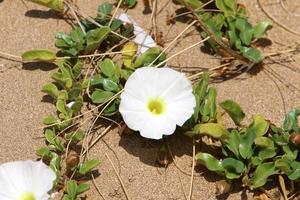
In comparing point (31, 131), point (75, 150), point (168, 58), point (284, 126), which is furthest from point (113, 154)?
point (284, 126)

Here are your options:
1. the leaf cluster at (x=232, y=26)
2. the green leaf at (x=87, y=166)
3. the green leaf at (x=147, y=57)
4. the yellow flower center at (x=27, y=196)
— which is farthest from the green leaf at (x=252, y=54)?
the yellow flower center at (x=27, y=196)

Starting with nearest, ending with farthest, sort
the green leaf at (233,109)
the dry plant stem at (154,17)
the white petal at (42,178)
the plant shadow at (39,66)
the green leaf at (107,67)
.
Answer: the white petal at (42,178) → the green leaf at (233,109) → the green leaf at (107,67) → the plant shadow at (39,66) → the dry plant stem at (154,17)

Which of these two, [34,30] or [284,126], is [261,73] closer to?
[284,126]

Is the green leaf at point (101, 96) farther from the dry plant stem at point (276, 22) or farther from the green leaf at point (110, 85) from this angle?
the dry plant stem at point (276, 22)

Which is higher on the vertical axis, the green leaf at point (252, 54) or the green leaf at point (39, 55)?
the green leaf at point (252, 54)

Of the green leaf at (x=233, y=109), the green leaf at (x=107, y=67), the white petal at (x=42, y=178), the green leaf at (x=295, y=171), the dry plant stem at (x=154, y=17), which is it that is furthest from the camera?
the dry plant stem at (x=154, y=17)

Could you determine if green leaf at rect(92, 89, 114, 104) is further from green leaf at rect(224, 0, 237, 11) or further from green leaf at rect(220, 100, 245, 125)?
green leaf at rect(224, 0, 237, 11)

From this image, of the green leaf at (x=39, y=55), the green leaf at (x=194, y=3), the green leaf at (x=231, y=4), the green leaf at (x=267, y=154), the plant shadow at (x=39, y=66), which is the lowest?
the green leaf at (x=267, y=154)
